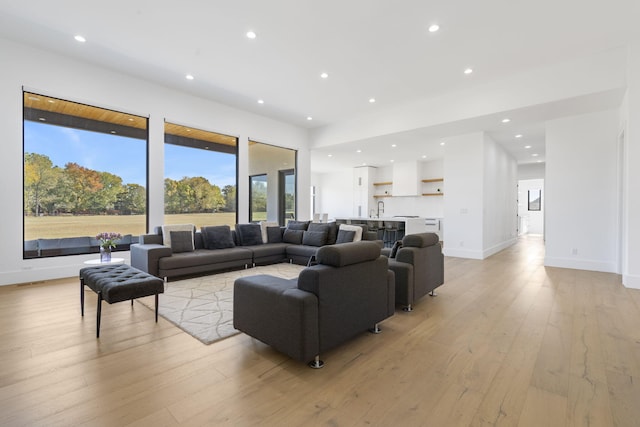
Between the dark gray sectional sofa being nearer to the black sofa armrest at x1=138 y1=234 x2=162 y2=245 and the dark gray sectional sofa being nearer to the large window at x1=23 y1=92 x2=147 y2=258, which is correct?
the black sofa armrest at x1=138 y1=234 x2=162 y2=245

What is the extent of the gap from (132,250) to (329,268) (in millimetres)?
4104

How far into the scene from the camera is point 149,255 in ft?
14.6

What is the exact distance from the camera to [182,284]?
4.46 metres

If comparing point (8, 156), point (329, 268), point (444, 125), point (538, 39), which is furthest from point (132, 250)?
point (538, 39)

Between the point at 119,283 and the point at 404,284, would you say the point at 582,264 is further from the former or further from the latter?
the point at 119,283

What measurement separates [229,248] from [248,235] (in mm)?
592

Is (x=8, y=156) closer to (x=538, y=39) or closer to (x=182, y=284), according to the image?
(x=182, y=284)

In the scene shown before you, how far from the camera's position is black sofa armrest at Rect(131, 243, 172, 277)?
175 inches

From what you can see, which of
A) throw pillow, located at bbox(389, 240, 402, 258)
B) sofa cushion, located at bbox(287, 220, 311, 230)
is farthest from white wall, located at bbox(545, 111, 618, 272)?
sofa cushion, located at bbox(287, 220, 311, 230)

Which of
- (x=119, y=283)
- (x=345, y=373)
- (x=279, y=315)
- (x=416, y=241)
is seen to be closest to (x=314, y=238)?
(x=416, y=241)

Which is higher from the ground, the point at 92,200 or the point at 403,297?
the point at 92,200

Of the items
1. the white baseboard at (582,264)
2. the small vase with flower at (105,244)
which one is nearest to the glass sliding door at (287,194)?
the small vase with flower at (105,244)

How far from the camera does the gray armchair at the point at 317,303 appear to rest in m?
2.06

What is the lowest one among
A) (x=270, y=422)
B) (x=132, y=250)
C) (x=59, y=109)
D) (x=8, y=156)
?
(x=270, y=422)
